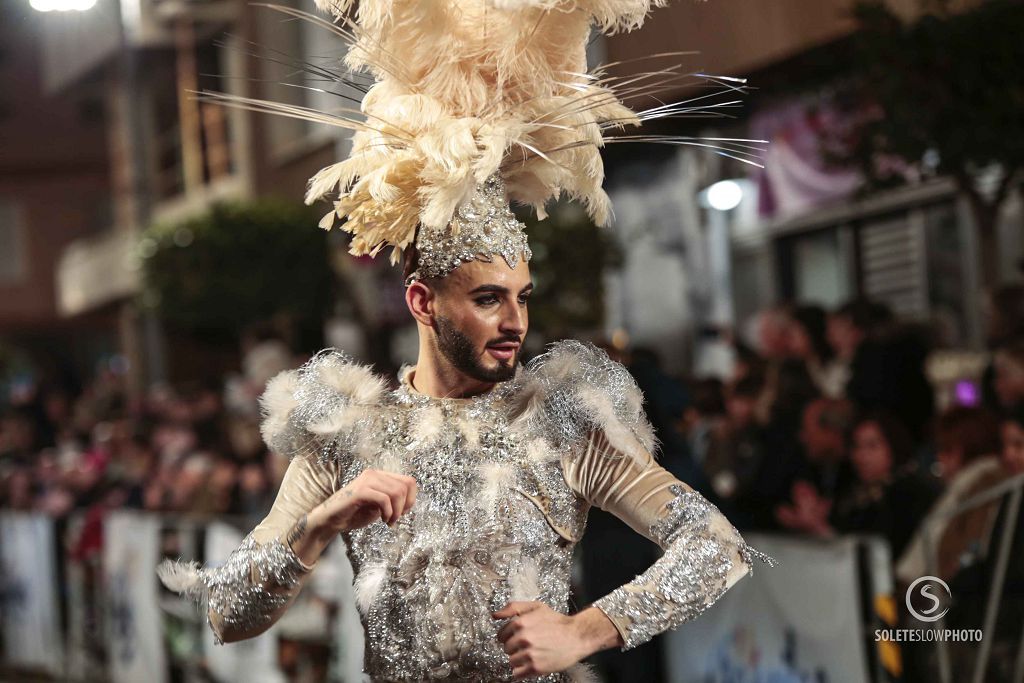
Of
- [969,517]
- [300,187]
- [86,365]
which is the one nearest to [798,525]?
[969,517]

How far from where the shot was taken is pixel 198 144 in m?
22.4

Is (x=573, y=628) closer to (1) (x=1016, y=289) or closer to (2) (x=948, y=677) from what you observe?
(2) (x=948, y=677)

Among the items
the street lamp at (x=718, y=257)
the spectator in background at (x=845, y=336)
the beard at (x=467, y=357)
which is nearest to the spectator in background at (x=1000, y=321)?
the spectator in background at (x=845, y=336)

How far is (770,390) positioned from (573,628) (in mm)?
4309

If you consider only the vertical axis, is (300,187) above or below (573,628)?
above

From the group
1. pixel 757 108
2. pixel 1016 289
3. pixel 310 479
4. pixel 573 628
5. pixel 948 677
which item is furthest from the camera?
pixel 757 108

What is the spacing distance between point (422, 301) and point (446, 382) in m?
0.19

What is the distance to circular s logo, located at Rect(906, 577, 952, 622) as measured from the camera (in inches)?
189

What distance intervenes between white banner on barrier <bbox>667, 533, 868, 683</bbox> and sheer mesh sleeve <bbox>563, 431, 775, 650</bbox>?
2.29m

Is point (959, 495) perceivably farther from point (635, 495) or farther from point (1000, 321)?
point (635, 495)

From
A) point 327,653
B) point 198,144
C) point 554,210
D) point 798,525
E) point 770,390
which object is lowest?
point 327,653

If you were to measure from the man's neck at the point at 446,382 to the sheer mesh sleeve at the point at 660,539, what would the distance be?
0.28 metres

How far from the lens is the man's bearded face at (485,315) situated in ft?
10.8

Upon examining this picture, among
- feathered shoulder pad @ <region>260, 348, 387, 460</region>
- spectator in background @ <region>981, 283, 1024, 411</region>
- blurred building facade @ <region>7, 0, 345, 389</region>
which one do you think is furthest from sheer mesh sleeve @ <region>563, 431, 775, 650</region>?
spectator in background @ <region>981, 283, 1024, 411</region>
